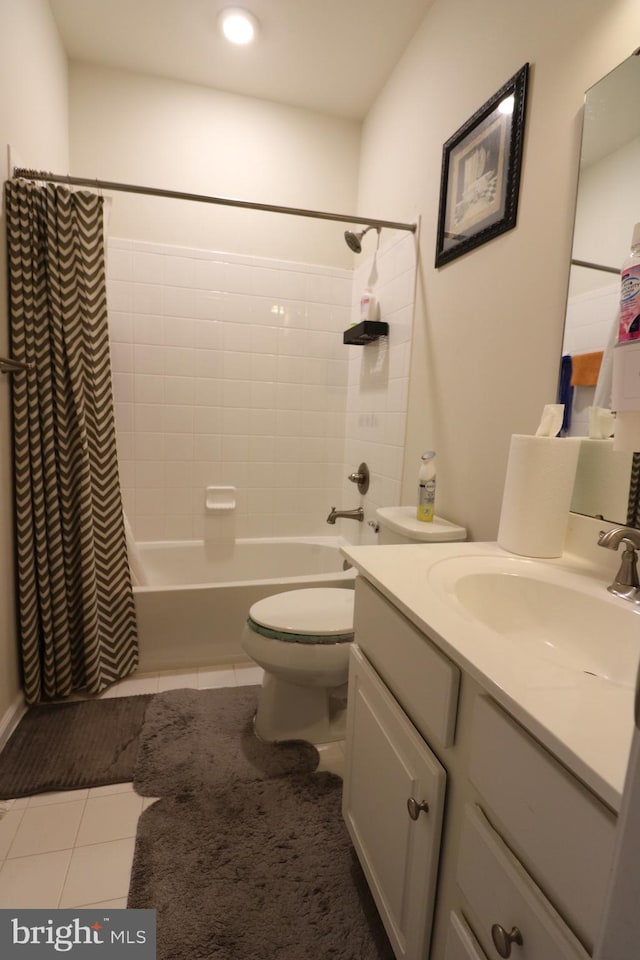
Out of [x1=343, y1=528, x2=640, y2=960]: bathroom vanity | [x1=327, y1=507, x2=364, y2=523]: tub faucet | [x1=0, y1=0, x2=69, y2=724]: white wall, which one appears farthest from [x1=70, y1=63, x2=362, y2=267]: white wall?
[x1=343, y1=528, x2=640, y2=960]: bathroom vanity

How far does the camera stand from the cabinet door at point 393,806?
733mm

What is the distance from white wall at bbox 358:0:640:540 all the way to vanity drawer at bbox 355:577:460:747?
58 cm

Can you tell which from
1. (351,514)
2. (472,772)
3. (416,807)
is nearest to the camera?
(472,772)

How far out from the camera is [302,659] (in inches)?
56.1

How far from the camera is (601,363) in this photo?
100 centimetres

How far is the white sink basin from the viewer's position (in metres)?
0.78

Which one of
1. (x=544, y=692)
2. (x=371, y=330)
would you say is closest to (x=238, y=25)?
(x=371, y=330)

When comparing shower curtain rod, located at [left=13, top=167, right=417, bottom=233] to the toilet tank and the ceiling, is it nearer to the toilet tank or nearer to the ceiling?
the ceiling

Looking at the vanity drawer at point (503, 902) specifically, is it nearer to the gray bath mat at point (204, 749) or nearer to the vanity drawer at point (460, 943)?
the vanity drawer at point (460, 943)

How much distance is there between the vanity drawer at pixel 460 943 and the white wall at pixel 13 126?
153cm

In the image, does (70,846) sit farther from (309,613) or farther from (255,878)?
(309,613)

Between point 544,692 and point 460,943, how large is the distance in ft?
1.34

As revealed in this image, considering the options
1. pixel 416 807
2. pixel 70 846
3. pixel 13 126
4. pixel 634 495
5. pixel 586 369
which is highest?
pixel 13 126

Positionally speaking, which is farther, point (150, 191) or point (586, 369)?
point (150, 191)
